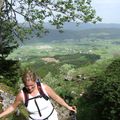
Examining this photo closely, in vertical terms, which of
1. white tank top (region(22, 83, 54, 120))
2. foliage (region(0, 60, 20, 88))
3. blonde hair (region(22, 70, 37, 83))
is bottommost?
foliage (region(0, 60, 20, 88))

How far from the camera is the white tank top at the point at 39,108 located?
27.7 feet

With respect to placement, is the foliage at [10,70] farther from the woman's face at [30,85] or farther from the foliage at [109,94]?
the woman's face at [30,85]

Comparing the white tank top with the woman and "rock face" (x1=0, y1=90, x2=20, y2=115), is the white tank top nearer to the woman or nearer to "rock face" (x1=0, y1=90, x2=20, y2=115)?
the woman

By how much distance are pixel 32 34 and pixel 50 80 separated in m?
4.02

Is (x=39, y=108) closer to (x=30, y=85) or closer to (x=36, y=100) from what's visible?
(x=36, y=100)

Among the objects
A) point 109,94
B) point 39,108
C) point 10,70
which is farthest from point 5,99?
point 10,70

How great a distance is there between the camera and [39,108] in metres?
8.45

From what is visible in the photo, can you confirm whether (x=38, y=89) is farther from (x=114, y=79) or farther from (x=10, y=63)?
(x=10, y=63)

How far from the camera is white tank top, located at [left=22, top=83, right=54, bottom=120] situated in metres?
8.43

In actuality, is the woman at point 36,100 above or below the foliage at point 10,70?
above

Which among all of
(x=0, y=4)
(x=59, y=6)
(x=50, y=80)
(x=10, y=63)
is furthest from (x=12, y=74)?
(x=0, y=4)

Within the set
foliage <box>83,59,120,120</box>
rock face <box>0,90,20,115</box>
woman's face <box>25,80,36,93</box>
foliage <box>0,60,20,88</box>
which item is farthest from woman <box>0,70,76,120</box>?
foliage <box>0,60,20,88</box>

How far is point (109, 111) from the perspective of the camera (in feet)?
55.1

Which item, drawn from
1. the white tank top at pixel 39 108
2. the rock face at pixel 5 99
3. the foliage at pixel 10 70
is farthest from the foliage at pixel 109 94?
the foliage at pixel 10 70
